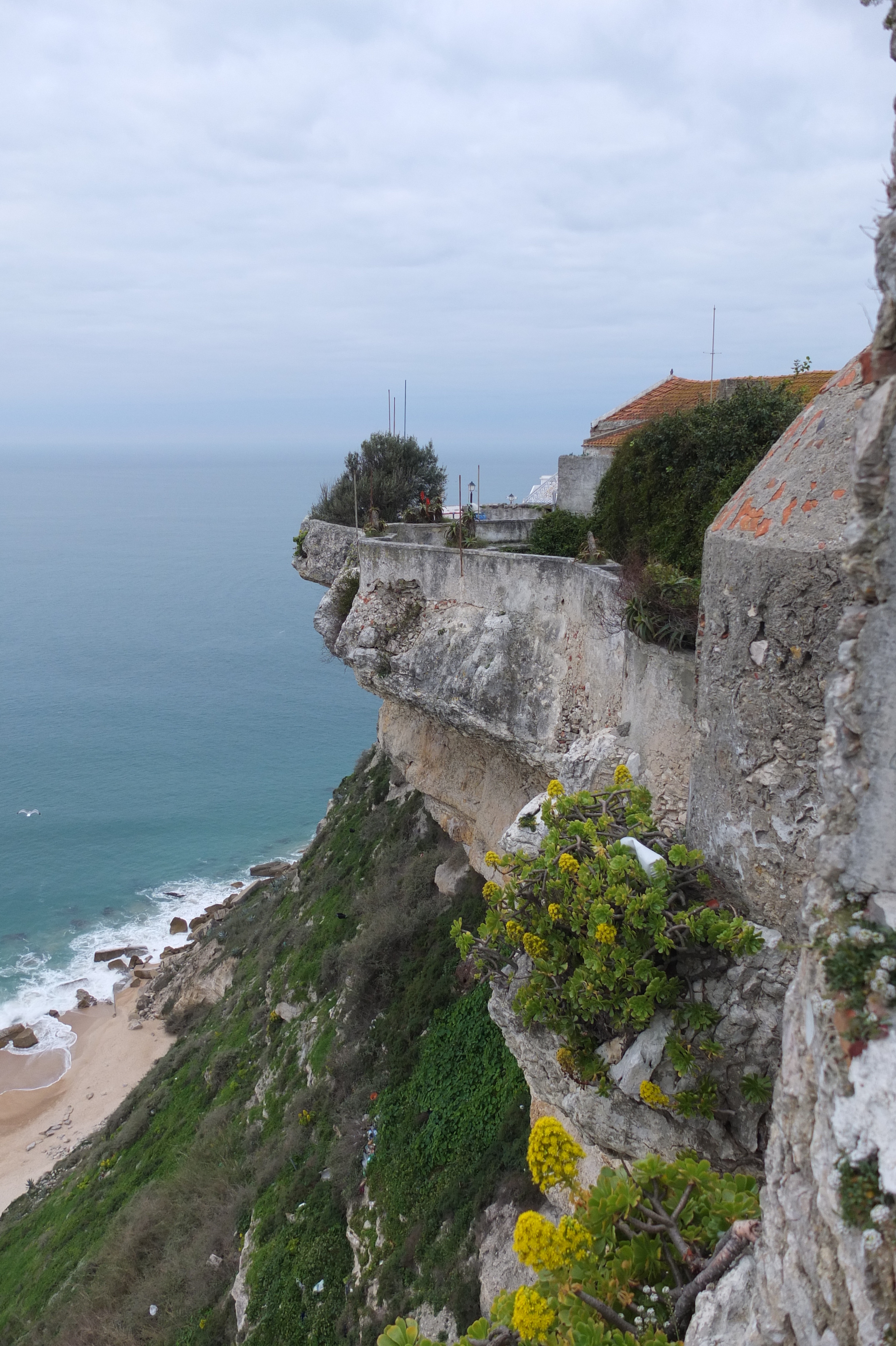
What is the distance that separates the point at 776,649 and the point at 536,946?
2.96 meters

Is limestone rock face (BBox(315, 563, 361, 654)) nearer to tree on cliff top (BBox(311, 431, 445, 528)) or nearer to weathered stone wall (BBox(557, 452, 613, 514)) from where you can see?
tree on cliff top (BBox(311, 431, 445, 528))

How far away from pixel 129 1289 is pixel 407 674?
525 inches

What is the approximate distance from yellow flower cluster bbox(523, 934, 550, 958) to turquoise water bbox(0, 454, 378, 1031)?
2268 centimetres

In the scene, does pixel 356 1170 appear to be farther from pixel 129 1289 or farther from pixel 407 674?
pixel 407 674

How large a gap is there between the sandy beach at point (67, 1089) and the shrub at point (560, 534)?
2232cm

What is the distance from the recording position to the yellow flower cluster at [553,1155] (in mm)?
5191

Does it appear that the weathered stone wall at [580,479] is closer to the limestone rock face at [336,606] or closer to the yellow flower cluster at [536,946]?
the limestone rock face at [336,606]

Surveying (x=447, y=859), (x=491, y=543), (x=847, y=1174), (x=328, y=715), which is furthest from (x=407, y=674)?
(x=328, y=715)

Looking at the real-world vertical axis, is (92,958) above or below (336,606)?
below

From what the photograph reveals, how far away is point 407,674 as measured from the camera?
1641cm

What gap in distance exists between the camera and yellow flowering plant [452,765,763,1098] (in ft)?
19.6

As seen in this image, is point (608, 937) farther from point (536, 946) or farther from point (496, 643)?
point (496, 643)

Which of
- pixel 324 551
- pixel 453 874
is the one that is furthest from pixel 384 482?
pixel 453 874

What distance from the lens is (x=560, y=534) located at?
1661 centimetres
